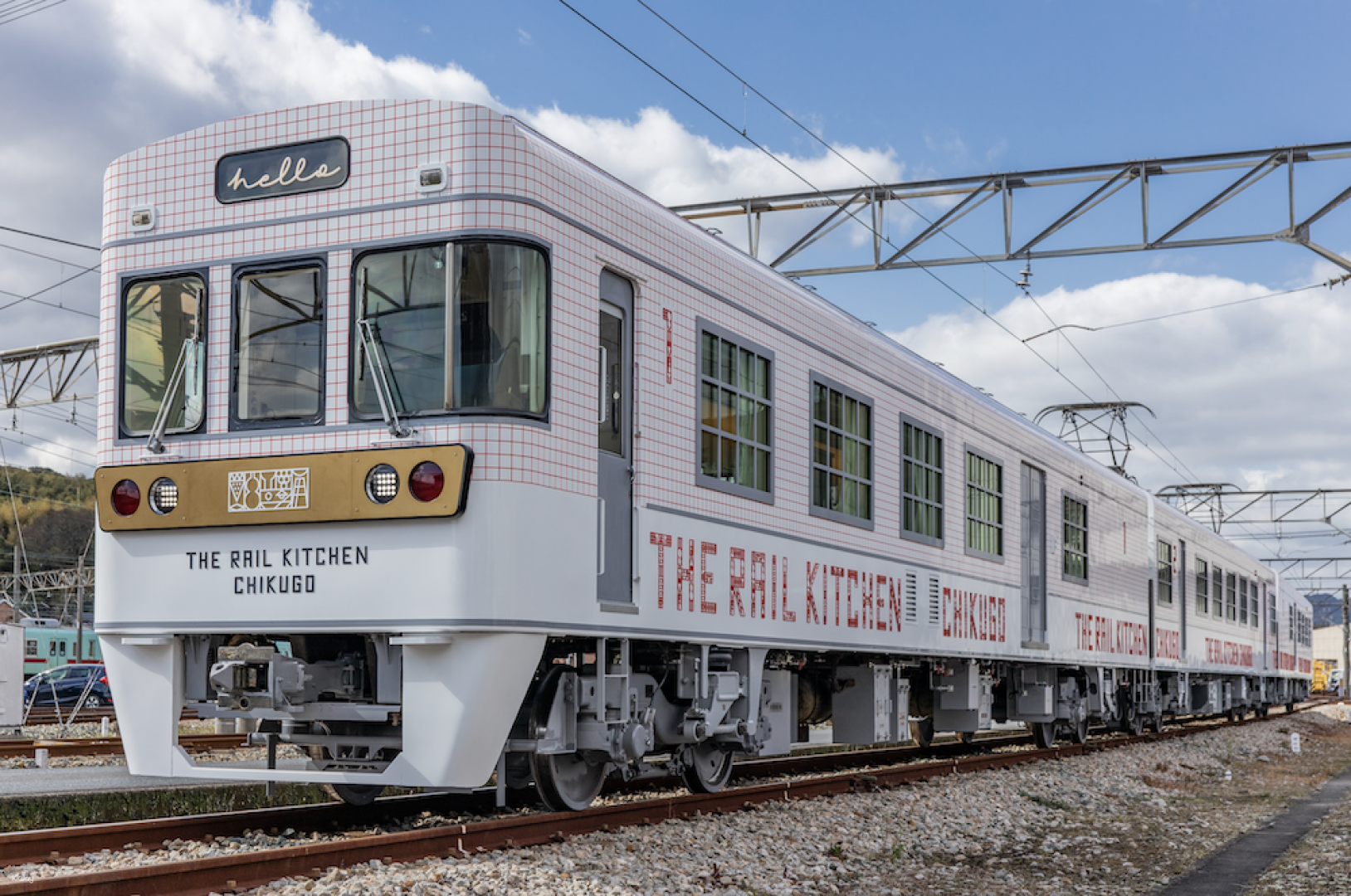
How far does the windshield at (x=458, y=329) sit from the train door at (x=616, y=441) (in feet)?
2.56

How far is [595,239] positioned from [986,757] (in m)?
8.76

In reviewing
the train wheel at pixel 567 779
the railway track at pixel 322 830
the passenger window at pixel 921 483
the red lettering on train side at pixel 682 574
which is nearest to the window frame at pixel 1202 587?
the passenger window at pixel 921 483

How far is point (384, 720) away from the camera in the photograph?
7285 millimetres

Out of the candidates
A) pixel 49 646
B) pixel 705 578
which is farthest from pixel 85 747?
pixel 49 646

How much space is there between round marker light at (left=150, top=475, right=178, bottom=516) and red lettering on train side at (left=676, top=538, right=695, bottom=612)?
9.56 feet

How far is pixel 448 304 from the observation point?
7.33 metres

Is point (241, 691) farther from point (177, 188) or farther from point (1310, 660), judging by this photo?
point (1310, 660)

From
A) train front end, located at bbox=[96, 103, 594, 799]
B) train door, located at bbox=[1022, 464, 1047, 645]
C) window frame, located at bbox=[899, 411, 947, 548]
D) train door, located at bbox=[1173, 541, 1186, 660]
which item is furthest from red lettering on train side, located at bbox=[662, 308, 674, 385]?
train door, located at bbox=[1173, 541, 1186, 660]

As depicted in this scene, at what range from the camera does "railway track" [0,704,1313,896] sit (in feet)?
19.5

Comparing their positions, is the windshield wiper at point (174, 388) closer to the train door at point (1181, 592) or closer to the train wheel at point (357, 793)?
the train wheel at point (357, 793)

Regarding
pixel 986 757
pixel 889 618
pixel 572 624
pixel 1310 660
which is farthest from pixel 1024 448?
pixel 1310 660

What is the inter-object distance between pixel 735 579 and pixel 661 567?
3.32ft

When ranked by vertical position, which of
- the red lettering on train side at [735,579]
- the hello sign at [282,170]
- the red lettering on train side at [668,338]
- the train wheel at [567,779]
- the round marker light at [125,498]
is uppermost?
the hello sign at [282,170]

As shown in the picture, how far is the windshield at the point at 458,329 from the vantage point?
24.0 ft
